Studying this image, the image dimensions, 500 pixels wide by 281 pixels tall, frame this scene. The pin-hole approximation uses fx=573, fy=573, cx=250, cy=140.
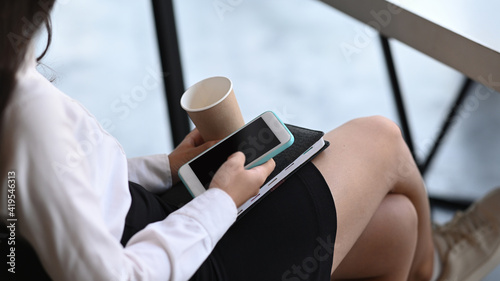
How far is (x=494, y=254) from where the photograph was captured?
1.13 metres

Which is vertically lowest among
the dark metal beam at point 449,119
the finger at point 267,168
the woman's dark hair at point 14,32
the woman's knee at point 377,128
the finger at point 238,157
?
the dark metal beam at point 449,119

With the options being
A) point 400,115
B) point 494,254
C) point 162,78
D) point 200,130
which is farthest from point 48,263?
point 400,115

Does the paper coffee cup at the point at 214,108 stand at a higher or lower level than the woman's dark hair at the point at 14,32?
lower

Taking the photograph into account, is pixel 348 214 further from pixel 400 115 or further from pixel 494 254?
pixel 400 115

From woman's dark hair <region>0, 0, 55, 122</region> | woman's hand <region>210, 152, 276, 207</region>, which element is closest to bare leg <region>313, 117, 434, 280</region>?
woman's hand <region>210, 152, 276, 207</region>

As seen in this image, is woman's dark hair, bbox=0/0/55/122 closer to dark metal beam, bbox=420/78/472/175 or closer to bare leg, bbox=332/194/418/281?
bare leg, bbox=332/194/418/281

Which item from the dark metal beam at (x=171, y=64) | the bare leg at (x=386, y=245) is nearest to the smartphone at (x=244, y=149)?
the bare leg at (x=386, y=245)

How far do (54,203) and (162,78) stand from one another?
107cm

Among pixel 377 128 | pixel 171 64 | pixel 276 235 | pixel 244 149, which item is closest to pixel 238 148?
pixel 244 149

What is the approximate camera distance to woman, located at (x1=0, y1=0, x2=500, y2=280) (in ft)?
1.82

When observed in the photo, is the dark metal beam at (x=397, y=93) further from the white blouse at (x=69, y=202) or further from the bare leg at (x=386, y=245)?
the white blouse at (x=69, y=202)

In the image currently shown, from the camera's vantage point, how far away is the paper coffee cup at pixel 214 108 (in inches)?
31.4

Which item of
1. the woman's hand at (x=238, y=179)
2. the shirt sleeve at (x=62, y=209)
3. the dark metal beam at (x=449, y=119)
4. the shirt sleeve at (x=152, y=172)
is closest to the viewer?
the shirt sleeve at (x=62, y=209)

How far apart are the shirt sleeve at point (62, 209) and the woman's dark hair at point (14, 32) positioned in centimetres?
4
